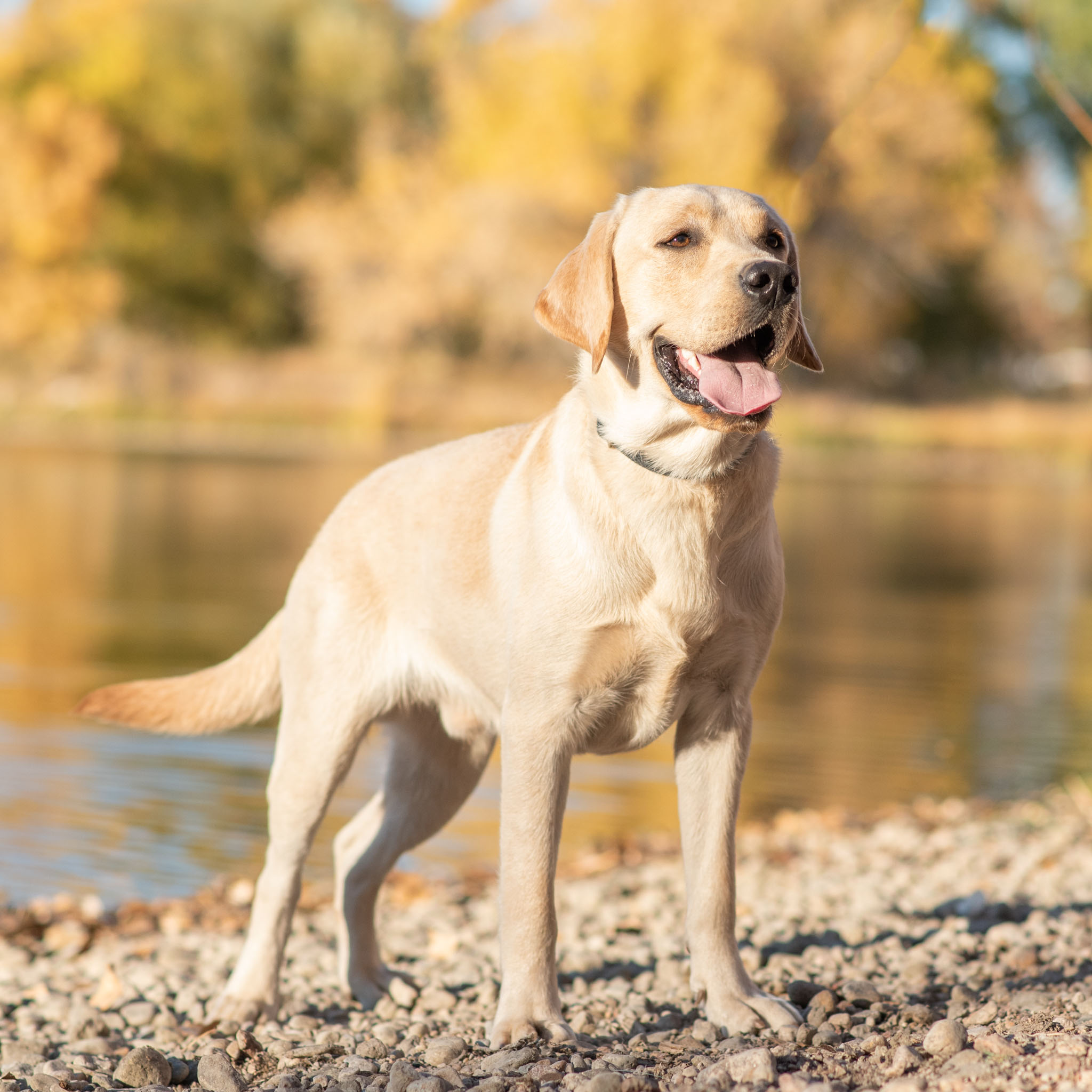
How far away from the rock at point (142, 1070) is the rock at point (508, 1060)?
2.12 ft

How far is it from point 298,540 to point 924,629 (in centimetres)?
752

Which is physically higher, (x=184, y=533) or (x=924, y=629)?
(x=924, y=629)

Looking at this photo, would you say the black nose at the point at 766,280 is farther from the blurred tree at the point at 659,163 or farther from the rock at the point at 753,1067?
the blurred tree at the point at 659,163

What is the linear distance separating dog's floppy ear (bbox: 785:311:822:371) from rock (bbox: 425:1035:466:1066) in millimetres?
1922

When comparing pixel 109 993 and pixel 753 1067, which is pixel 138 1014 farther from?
pixel 753 1067

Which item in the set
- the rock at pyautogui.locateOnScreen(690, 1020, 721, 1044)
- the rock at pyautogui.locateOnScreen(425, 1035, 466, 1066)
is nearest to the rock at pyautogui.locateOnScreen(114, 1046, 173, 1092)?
the rock at pyautogui.locateOnScreen(425, 1035, 466, 1066)

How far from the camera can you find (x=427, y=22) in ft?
166

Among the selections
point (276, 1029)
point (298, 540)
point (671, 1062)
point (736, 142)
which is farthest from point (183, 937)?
point (736, 142)

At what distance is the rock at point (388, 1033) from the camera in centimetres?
392

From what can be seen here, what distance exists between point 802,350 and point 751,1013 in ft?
5.72

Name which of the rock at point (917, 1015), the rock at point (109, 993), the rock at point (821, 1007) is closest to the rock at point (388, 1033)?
the rock at point (109, 993)

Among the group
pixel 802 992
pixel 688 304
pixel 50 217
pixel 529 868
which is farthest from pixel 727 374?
pixel 50 217

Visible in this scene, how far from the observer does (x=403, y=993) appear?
448cm

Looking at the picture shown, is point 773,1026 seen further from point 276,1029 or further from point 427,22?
point 427,22
